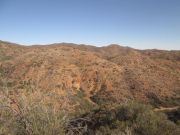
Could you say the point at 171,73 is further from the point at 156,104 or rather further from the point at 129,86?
the point at 156,104

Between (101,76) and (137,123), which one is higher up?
(137,123)

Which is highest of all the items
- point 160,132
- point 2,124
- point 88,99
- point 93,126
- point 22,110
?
point 22,110

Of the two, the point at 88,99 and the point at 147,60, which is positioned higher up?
the point at 147,60

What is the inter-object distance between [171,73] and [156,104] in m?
12.3

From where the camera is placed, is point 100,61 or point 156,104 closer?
point 156,104

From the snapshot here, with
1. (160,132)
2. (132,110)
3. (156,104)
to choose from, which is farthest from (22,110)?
(156,104)

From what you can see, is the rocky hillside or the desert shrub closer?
the desert shrub

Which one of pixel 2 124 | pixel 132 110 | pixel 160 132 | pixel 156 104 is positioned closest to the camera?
pixel 2 124

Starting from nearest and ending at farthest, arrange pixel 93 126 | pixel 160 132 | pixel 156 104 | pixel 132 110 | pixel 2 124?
pixel 2 124 < pixel 160 132 < pixel 132 110 < pixel 93 126 < pixel 156 104

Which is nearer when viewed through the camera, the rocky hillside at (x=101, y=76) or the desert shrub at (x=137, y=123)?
the desert shrub at (x=137, y=123)

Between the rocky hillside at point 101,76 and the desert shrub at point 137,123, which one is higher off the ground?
the desert shrub at point 137,123

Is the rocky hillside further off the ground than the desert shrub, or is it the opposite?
the desert shrub

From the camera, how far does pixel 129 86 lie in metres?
35.9

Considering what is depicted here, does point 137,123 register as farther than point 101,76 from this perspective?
No
